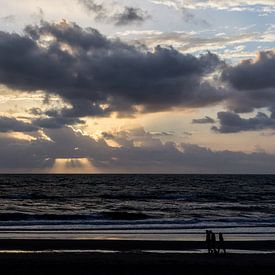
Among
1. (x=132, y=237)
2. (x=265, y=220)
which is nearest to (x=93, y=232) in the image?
(x=132, y=237)
